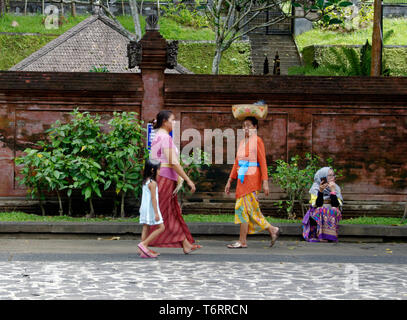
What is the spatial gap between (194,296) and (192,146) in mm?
7158

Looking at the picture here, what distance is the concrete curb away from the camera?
11.0 metres

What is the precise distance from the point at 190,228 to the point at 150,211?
253cm

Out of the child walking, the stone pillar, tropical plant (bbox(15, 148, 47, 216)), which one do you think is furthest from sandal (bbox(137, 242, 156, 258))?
the stone pillar

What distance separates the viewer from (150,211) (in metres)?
8.80

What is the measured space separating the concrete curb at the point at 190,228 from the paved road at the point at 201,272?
1.50ft

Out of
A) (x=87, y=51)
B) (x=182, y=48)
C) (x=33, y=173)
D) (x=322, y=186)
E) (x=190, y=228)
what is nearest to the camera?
(x=322, y=186)

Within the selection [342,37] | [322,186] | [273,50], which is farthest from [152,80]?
[342,37]

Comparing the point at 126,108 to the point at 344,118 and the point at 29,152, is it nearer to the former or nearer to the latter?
the point at 29,152

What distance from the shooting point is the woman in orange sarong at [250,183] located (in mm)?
9867

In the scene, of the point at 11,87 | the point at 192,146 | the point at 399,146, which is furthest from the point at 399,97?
the point at 11,87

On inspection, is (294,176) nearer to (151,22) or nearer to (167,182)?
(151,22)

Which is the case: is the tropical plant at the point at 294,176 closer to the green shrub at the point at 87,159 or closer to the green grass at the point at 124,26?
the green shrub at the point at 87,159

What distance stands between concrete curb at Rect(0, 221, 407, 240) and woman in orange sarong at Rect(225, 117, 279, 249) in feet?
3.99

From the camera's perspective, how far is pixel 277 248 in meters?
10.2
